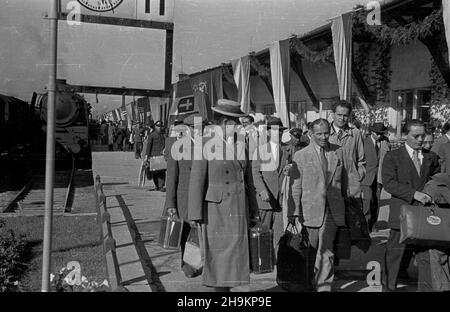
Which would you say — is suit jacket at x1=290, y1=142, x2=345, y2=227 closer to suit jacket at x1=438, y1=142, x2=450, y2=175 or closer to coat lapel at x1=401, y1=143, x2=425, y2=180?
coat lapel at x1=401, y1=143, x2=425, y2=180

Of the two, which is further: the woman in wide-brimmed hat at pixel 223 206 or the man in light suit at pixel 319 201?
the man in light suit at pixel 319 201

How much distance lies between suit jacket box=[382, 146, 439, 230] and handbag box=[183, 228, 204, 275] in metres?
1.74

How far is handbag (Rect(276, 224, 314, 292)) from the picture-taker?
5043 millimetres

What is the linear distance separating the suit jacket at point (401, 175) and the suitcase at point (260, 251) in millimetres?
1275

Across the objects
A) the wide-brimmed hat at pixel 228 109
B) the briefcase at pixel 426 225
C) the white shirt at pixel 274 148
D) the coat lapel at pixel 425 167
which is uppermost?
the wide-brimmed hat at pixel 228 109

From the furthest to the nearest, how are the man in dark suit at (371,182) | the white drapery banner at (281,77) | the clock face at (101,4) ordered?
the white drapery banner at (281,77), the man in dark suit at (371,182), the clock face at (101,4)

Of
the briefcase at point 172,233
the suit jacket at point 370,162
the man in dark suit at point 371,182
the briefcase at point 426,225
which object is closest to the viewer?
the briefcase at point 426,225

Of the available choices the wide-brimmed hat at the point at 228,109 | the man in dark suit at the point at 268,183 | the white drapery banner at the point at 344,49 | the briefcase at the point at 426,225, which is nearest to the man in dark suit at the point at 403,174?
the briefcase at the point at 426,225

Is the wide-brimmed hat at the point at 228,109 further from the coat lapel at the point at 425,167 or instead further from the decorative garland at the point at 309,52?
the decorative garland at the point at 309,52

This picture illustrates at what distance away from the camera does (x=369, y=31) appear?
32.0 feet

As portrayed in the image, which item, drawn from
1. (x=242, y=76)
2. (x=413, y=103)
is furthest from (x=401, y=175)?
(x=413, y=103)

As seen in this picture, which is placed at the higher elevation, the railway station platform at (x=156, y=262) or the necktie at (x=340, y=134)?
the necktie at (x=340, y=134)

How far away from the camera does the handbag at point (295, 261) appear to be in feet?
16.5

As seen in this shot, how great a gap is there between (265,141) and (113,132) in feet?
87.6
